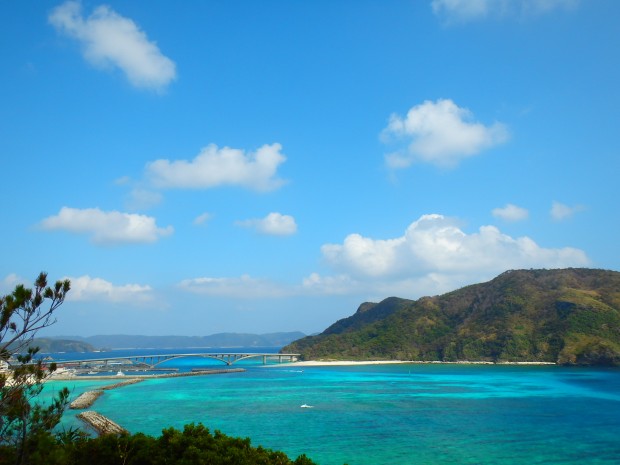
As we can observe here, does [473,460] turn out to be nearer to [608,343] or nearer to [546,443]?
[546,443]

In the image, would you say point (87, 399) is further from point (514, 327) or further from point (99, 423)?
point (514, 327)

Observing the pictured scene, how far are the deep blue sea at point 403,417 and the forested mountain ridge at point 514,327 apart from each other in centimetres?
5401

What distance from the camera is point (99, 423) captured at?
4772 centimetres

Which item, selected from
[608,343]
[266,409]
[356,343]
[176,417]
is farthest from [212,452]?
[356,343]

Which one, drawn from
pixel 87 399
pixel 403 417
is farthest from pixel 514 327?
pixel 87 399

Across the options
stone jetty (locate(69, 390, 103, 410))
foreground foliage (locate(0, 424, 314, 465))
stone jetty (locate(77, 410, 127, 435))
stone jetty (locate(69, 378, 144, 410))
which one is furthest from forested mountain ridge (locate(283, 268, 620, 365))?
foreground foliage (locate(0, 424, 314, 465))

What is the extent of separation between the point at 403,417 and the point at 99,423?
107 feet

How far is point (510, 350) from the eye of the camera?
149 m

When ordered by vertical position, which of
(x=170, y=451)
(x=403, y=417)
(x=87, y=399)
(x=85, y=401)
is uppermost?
(x=170, y=451)

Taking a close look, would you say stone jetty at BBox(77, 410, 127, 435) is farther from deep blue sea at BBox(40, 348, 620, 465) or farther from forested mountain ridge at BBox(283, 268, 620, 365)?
forested mountain ridge at BBox(283, 268, 620, 365)

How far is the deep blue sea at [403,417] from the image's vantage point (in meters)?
36.8

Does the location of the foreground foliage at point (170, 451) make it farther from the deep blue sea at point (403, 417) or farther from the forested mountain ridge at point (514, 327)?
the forested mountain ridge at point (514, 327)

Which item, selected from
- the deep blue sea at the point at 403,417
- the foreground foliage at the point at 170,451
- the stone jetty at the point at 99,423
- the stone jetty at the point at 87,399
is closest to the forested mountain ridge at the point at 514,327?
the deep blue sea at the point at 403,417

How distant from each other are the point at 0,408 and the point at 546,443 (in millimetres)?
42298
